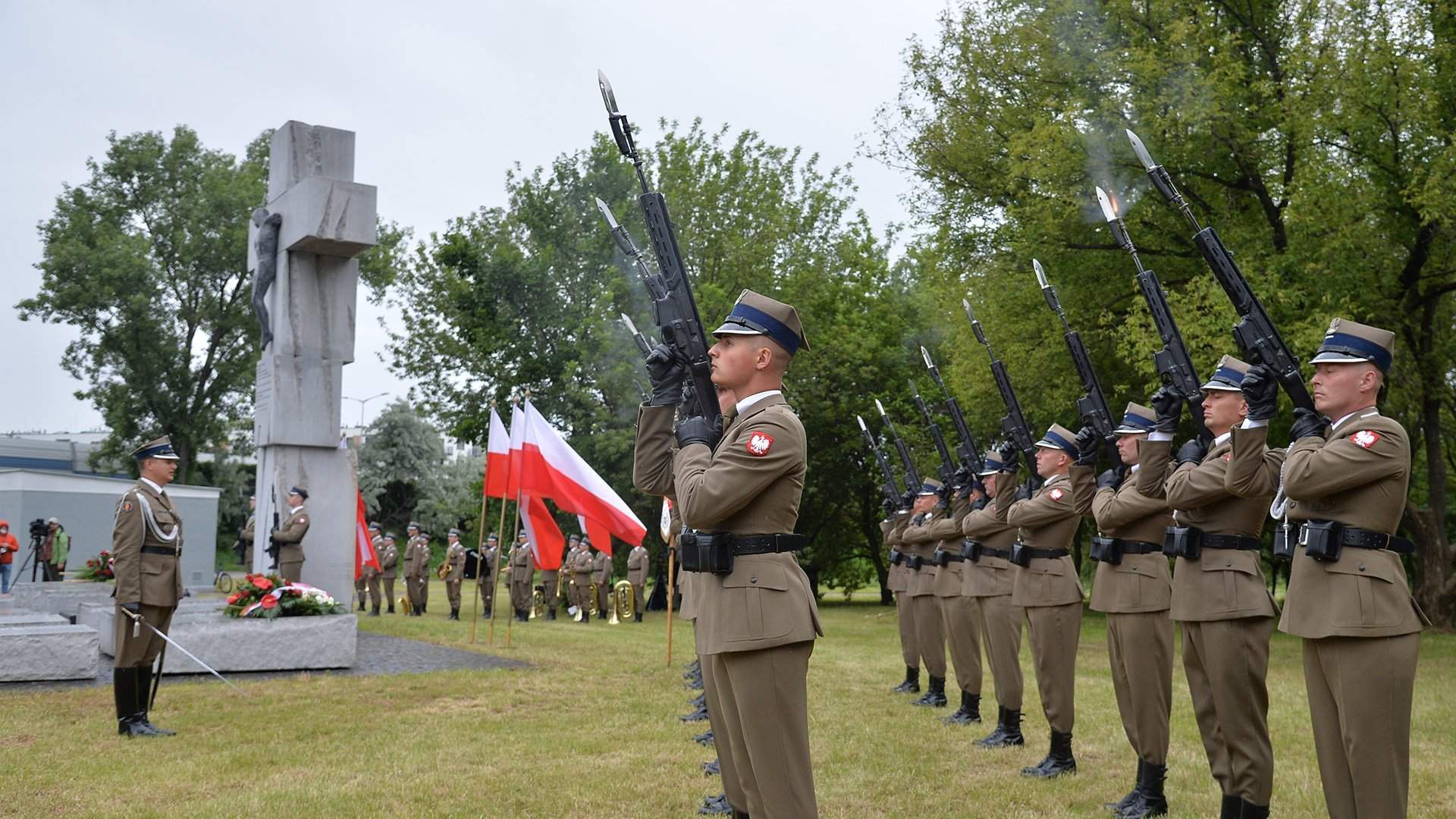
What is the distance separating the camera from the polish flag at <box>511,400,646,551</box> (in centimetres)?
1352

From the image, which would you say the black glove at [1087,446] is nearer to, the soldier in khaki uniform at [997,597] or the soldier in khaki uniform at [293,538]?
the soldier in khaki uniform at [997,597]

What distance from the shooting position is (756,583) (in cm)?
401

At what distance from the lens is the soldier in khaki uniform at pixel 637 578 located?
2484 cm

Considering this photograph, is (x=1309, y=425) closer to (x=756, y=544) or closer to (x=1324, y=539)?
(x=1324, y=539)

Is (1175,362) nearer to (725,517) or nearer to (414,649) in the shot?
(725,517)

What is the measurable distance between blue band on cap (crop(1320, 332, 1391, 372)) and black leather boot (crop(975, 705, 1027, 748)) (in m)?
4.55

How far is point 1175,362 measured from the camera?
6383 millimetres

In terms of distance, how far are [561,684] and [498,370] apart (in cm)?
2026

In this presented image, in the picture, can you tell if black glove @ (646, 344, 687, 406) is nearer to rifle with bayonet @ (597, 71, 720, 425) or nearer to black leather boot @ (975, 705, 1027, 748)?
rifle with bayonet @ (597, 71, 720, 425)

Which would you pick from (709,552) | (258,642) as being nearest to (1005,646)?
(709,552)

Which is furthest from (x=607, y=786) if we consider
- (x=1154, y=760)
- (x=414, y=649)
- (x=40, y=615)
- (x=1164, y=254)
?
(x=1164, y=254)

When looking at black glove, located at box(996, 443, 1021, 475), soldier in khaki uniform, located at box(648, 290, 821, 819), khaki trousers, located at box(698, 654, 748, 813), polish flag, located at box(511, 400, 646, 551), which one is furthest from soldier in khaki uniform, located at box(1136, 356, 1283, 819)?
polish flag, located at box(511, 400, 646, 551)

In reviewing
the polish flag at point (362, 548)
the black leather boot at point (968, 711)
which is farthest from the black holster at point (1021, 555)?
the polish flag at point (362, 548)

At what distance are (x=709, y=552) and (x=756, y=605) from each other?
0.25 metres
